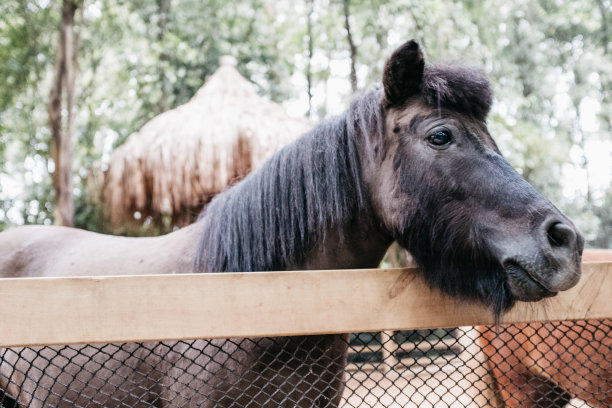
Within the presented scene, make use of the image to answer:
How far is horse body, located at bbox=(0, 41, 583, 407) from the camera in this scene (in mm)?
1570

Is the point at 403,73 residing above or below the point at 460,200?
above

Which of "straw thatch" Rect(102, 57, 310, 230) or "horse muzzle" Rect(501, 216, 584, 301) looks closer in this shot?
"horse muzzle" Rect(501, 216, 584, 301)

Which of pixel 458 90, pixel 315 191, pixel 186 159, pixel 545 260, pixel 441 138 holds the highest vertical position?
pixel 458 90

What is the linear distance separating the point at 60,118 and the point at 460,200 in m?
6.59

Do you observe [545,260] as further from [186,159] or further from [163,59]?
[163,59]

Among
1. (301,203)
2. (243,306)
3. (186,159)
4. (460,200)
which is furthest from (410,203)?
(186,159)

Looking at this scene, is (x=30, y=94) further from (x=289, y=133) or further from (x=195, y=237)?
(x=195, y=237)

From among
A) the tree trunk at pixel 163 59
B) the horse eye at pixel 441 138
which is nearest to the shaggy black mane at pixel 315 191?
the horse eye at pixel 441 138

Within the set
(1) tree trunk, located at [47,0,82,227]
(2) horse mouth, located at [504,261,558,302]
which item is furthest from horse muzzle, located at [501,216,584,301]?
(1) tree trunk, located at [47,0,82,227]

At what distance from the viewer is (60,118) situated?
6.78m

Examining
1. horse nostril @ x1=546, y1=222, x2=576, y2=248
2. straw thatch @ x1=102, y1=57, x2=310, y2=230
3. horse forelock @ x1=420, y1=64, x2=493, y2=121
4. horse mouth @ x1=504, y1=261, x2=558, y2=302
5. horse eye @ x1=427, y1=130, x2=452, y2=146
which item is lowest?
straw thatch @ x1=102, y1=57, x2=310, y2=230

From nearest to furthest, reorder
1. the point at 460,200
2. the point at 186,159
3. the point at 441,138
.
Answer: the point at 460,200 < the point at 441,138 < the point at 186,159

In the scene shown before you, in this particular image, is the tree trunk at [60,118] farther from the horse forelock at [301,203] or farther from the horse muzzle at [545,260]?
the horse muzzle at [545,260]

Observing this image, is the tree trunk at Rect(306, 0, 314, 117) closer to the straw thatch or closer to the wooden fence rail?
the straw thatch
